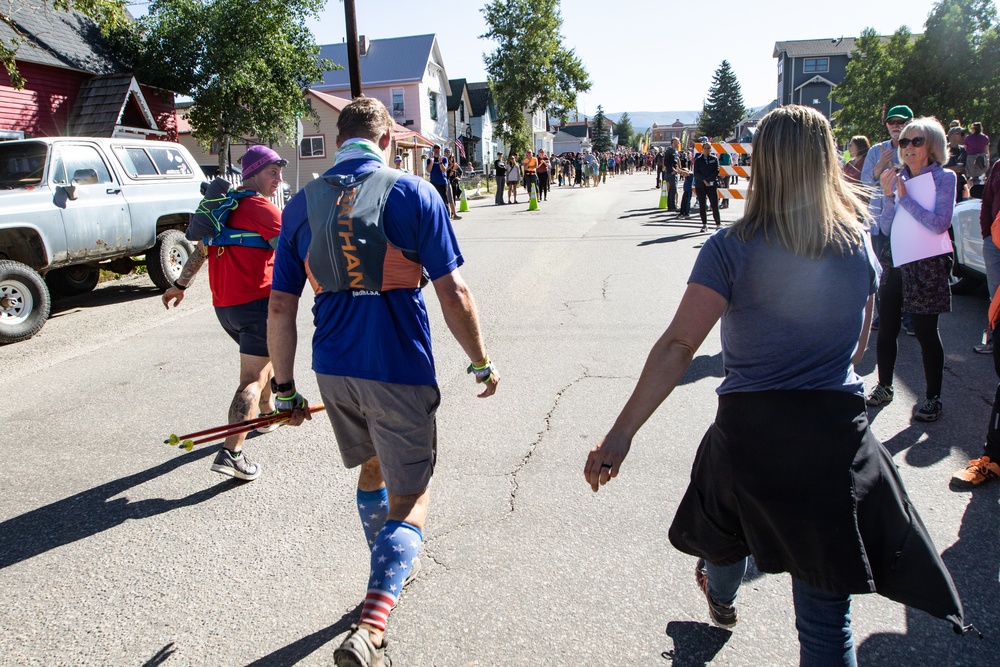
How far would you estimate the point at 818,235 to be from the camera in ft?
6.78

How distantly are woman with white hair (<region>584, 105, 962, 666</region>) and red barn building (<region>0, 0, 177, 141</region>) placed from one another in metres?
20.6

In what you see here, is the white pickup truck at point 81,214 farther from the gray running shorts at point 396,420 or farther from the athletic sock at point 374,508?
the gray running shorts at point 396,420

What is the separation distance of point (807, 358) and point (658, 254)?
10403mm

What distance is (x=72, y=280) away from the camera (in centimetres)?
1001

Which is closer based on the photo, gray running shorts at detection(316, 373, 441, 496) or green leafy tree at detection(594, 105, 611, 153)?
gray running shorts at detection(316, 373, 441, 496)

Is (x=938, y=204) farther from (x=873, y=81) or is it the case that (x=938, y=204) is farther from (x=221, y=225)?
(x=873, y=81)

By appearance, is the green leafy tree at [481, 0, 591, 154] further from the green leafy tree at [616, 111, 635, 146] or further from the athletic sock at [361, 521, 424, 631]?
the green leafy tree at [616, 111, 635, 146]

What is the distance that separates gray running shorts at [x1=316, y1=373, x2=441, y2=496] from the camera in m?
2.57

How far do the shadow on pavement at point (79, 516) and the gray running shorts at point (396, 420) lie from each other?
6.12ft

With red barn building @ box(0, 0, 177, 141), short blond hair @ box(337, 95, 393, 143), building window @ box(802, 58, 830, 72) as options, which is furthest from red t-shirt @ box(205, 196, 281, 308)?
building window @ box(802, 58, 830, 72)

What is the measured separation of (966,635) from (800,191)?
186 centimetres

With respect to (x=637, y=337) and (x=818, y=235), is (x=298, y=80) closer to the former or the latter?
(x=637, y=337)

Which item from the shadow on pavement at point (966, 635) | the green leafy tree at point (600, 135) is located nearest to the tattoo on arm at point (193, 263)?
the shadow on pavement at point (966, 635)

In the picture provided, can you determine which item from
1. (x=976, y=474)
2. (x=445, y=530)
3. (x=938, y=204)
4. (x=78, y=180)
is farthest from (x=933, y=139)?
(x=78, y=180)
